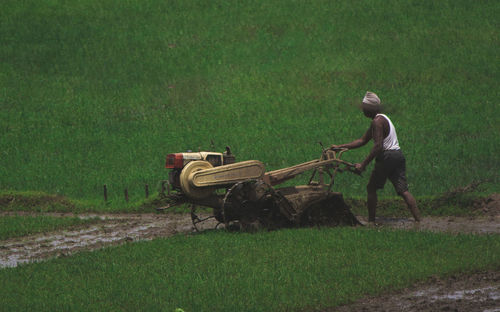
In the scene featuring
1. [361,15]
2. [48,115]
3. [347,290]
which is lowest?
[347,290]

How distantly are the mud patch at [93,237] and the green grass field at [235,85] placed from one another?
2346mm

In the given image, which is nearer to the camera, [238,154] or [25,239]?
[25,239]

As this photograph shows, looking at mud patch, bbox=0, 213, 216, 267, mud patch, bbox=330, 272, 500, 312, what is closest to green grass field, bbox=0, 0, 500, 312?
mud patch, bbox=330, 272, 500, 312

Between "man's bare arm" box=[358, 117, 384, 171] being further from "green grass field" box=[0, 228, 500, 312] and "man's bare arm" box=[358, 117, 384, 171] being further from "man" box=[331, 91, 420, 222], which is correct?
"green grass field" box=[0, 228, 500, 312]

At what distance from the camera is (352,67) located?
29.3 m

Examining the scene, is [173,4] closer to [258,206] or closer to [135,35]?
[135,35]

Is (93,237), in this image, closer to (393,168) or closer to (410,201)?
(393,168)

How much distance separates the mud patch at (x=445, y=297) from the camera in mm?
7402

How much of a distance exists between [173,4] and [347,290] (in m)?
30.8

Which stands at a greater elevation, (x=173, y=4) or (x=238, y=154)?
(x=173, y=4)

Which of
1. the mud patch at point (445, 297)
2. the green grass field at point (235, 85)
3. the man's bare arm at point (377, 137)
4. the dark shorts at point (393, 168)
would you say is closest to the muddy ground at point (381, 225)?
the mud patch at point (445, 297)

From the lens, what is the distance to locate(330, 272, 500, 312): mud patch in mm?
7402

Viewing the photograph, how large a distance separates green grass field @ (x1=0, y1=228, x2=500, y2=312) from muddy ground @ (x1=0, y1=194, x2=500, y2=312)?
0.93 feet

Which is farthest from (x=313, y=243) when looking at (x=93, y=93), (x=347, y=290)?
(x=93, y=93)
